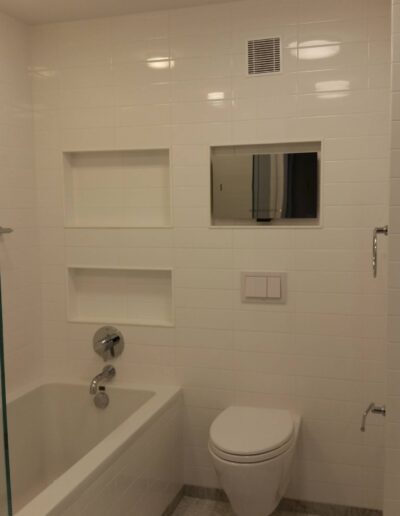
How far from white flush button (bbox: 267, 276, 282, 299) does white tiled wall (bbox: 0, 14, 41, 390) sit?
131 centimetres

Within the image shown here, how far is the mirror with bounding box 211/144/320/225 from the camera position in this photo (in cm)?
269

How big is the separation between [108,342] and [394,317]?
1632 millimetres

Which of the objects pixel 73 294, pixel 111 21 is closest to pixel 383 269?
pixel 73 294

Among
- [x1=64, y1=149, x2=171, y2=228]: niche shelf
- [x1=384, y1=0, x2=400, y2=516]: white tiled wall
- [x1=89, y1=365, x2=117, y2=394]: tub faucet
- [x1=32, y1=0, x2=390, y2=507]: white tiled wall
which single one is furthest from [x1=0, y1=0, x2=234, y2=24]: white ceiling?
[x1=89, y1=365, x2=117, y2=394]: tub faucet

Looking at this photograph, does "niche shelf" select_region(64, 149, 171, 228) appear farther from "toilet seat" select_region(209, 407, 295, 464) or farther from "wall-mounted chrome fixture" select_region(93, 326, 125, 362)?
"toilet seat" select_region(209, 407, 295, 464)

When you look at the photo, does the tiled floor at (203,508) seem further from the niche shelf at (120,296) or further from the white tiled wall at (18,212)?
the white tiled wall at (18,212)

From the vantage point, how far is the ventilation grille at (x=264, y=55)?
104 inches

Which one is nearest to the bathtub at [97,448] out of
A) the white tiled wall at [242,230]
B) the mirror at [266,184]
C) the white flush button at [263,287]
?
the white tiled wall at [242,230]

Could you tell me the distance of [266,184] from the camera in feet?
8.95

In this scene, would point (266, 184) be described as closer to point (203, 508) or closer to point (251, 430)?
point (251, 430)

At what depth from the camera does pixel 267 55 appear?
2662 millimetres

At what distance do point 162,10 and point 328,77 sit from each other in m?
0.92

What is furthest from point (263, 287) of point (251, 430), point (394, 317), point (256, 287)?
point (394, 317)

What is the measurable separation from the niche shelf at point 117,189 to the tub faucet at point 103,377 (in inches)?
31.2
